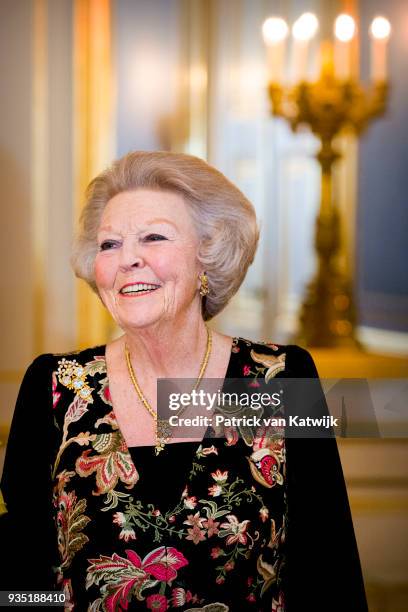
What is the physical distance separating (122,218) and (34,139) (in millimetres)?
1013

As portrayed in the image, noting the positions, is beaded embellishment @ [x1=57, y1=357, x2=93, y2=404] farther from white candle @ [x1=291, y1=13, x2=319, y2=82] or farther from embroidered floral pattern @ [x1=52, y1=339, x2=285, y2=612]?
white candle @ [x1=291, y1=13, x2=319, y2=82]

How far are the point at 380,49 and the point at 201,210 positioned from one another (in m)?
1.53

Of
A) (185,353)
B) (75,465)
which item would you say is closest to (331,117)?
(185,353)

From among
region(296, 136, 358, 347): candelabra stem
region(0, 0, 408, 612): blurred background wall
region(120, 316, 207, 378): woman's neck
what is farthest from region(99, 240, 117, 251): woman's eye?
region(296, 136, 358, 347): candelabra stem

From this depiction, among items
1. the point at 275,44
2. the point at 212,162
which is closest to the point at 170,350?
the point at 212,162

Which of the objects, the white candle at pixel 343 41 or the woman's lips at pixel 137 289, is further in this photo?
the white candle at pixel 343 41

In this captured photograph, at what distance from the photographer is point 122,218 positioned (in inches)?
47.4

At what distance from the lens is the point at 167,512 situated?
3.77 ft

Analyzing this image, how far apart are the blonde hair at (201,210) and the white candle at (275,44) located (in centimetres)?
131

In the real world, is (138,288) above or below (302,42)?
below

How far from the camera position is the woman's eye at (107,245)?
121cm

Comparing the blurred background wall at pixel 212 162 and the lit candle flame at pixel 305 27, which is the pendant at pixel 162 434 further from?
the lit candle flame at pixel 305 27

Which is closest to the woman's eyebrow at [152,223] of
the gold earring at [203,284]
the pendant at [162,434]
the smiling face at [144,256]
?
the smiling face at [144,256]

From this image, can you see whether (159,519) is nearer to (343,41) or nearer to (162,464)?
(162,464)
